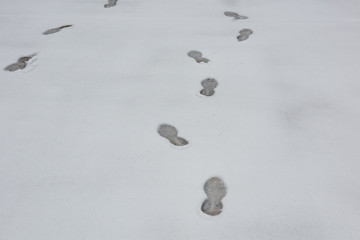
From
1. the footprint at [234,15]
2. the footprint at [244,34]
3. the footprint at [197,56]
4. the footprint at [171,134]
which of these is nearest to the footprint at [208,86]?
the footprint at [197,56]

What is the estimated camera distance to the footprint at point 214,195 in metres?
1.06

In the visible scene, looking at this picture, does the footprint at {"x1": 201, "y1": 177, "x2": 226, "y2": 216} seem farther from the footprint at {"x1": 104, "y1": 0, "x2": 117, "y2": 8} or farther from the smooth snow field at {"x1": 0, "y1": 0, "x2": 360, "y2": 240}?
the footprint at {"x1": 104, "y1": 0, "x2": 117, "y2": 8}

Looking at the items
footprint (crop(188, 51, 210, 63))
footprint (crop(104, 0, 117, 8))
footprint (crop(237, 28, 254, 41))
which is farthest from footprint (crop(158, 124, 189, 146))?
footprint (crop(104, 0, 117, 8))

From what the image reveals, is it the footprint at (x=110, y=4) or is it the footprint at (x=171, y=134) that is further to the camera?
the footprint at (x=110, y=4)

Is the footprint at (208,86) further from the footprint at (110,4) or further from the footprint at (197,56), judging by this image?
the footprint at (110,4)

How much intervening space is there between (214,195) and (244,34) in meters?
1.33

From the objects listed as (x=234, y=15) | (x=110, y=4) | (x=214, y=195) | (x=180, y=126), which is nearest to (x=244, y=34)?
(x=234, y=15)

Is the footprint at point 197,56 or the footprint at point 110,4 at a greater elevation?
the footprint at point 110,4

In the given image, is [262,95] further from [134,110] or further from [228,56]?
[134,110]

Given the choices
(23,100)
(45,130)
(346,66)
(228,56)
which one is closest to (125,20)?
(228,56)

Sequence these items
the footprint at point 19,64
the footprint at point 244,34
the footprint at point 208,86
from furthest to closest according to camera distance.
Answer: the footprint at point 244,34, the footprint at point 19,64, the footprint at point 208,86

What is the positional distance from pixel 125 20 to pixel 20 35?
73 cm

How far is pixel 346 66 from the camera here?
68.6 inches

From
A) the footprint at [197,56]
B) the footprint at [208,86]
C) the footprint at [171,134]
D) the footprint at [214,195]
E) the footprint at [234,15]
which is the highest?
the footprint at [234,15]
